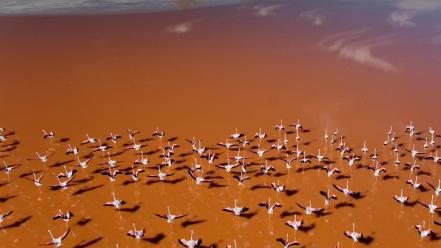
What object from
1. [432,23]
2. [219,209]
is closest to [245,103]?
[219,209]

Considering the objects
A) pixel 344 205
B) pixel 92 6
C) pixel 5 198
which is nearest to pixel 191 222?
pixel 344 205

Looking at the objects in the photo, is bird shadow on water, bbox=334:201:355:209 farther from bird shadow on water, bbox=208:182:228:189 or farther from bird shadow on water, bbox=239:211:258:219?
bird shadow on water, bbox=208:182:228:189

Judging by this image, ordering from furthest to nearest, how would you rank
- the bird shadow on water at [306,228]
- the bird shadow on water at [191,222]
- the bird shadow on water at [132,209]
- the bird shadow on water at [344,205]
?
the bird shadow on water at [344,205]
the bird shadow on water at [132,209]
the bird shadow on water at [191,222]
the bird shadow on water at [306,228]

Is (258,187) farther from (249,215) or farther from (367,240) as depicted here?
(367,240)

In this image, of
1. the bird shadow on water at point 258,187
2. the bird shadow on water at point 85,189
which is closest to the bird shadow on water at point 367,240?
the bird shadow on water at point 258,187

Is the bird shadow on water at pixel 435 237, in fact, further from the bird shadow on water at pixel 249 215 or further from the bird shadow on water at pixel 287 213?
the bird shadow on water at pixel 249 215

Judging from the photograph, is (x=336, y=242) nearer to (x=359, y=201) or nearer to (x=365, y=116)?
(x=359, y=201)
